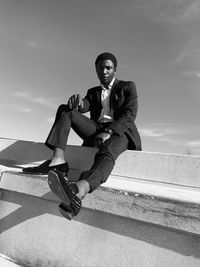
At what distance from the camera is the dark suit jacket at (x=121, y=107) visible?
3186 millimetres

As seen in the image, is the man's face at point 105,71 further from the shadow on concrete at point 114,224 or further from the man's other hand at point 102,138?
the shadow on concrete at point 114,224

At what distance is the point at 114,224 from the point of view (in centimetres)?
238

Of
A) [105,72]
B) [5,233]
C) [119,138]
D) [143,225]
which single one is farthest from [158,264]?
[105,72]

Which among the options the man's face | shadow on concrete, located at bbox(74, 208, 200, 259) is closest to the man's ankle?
shadow on concrete, located at bbox(74, 208, 200, 259)

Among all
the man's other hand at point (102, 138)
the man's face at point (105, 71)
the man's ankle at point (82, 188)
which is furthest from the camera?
the man's face at point (105, 71)

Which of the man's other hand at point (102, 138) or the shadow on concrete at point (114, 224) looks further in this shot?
the man's other hand at point (102, 138)

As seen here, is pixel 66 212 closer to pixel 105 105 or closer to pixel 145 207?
pixel 145 207

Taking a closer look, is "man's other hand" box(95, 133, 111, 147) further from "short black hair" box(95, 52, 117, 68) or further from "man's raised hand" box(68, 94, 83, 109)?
"short black hair" box(95, 52, 117, 68)

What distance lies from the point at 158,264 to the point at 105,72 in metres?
2.20

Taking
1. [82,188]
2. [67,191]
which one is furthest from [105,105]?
[67,191]

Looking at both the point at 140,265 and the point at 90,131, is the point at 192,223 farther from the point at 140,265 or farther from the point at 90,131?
the point at 90,131

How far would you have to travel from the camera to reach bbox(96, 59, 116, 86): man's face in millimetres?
3518

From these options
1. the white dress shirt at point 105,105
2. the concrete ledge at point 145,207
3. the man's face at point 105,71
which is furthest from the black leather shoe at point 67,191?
the man's face at point 105,71

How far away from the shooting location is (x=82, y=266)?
2465 millimetres
